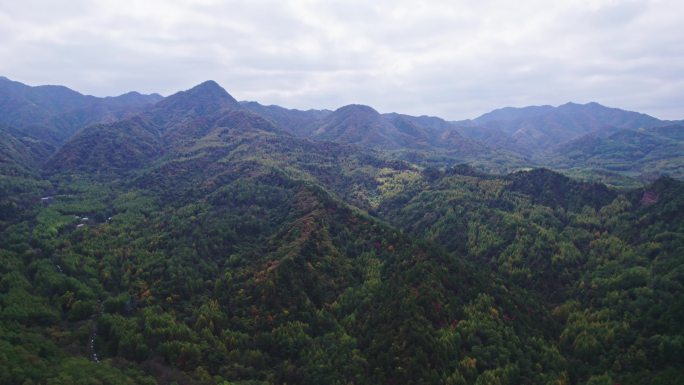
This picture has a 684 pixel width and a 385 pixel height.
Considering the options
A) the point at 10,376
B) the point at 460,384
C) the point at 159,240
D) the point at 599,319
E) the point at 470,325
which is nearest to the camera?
the point at 10,376

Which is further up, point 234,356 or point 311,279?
point 311,279

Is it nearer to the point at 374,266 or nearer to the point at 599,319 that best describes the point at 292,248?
the point at 374,266

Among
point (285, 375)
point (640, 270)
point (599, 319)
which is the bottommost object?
point (285, 375)

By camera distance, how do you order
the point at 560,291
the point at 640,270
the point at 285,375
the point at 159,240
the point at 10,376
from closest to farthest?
the point at 10,376, the point at 285,375, the point at 640,270, the point at 560,291, the point at 159,240

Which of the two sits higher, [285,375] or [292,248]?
[292,248]

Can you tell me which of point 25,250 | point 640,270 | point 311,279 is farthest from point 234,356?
point 640,270

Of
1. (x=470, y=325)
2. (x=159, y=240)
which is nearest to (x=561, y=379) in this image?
(x=470, y=325)

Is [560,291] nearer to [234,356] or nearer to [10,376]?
[234,356]

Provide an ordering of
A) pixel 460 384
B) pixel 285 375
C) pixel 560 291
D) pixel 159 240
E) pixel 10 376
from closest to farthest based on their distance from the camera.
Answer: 1. pixel 10 376
2. pixel 460 384
3. pixel 285 375
4. pixel 560 291
5. pixel 159 240

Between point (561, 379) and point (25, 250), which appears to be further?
point (25, 250)
